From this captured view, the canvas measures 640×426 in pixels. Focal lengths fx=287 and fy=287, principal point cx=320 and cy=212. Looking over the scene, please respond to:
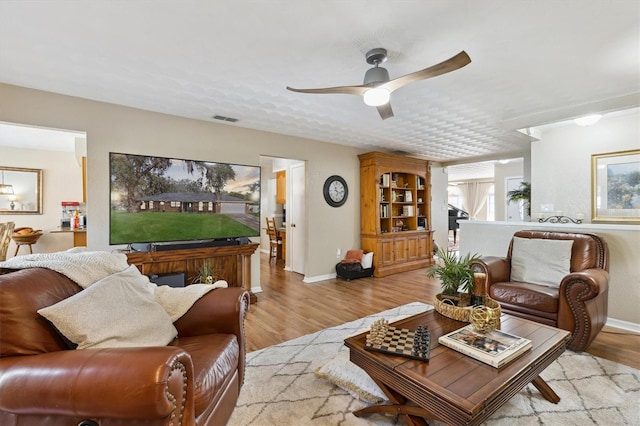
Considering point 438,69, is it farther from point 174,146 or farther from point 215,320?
point 174,146

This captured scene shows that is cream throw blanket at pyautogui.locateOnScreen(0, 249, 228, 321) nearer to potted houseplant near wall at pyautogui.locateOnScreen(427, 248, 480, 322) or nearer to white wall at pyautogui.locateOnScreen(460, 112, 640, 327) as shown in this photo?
potted houseplant near wall at pyautogui.locateOnScreen(427, 248, 480, 322)

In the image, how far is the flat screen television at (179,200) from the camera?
3068 millimetres

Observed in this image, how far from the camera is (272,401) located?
70.0 inches

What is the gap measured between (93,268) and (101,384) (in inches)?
35.0

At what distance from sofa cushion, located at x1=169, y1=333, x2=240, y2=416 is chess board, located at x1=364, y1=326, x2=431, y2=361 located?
715 mm

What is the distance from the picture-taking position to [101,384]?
91 centimetres

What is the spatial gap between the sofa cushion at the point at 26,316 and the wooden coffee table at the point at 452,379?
137cm

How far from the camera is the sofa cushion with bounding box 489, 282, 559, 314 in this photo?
247cm

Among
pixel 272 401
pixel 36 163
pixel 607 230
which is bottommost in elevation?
pixel 272 401

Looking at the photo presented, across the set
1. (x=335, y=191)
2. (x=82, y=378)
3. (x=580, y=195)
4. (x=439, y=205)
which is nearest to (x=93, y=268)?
(x=82, y=378)

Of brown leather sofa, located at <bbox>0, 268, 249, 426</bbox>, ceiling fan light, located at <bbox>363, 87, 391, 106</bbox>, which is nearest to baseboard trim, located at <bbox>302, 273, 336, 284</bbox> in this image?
ceiling fan light, located at <bbox>363, 87, 391, 106</bbox>

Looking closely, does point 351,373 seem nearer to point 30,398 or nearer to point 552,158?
point 30,398

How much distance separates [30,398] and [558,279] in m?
3.71

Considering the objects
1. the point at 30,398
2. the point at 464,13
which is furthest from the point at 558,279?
the point at 30,398
